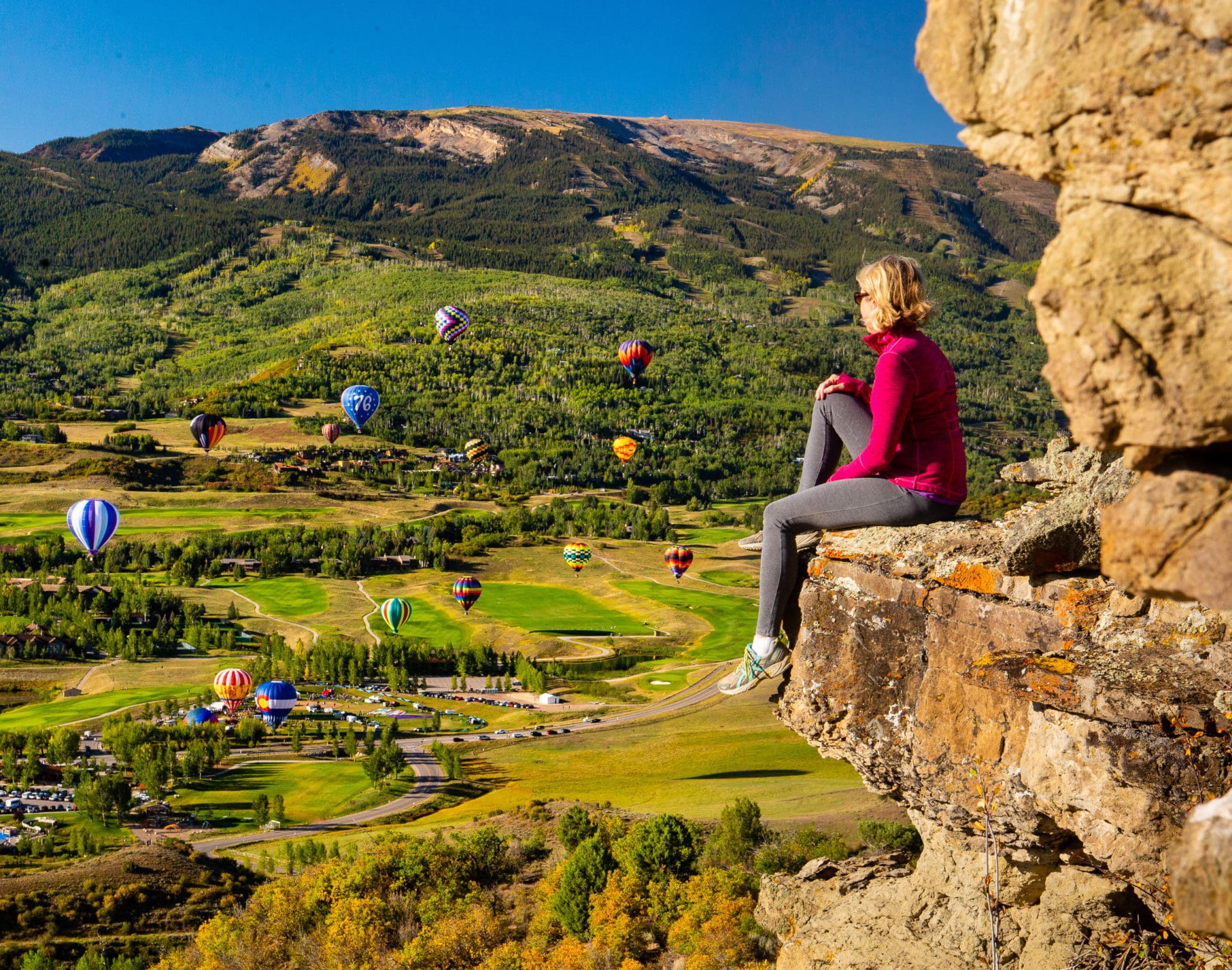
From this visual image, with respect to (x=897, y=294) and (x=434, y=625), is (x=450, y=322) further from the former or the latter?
(x=897, y=294)

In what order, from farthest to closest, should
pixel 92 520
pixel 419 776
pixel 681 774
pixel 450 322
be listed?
pixel 450 322 < pixel 92 520 < pixel 419 776 < pixel 681 774

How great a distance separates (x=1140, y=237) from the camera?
13.4 ft

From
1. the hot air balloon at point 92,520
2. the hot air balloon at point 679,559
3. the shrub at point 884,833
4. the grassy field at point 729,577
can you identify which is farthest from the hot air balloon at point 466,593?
the shrub at point 884,833

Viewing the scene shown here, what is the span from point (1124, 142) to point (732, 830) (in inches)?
1448

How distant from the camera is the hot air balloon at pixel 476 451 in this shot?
184 metres

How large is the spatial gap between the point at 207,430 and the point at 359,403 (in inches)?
1207

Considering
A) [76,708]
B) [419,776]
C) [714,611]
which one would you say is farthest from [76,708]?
[714,611]

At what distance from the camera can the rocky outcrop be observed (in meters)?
3.93

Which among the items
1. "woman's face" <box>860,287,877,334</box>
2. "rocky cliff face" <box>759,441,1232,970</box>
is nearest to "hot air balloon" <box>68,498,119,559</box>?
"rocky cliff face" <box>759,441,1232,970</box>

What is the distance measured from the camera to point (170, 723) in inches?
2744

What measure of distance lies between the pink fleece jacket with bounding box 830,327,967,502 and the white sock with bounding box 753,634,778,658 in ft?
5.38

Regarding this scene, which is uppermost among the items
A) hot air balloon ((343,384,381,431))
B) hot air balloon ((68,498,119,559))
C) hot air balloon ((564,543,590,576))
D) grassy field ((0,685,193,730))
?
hot air balloon ((343,384,381,431))

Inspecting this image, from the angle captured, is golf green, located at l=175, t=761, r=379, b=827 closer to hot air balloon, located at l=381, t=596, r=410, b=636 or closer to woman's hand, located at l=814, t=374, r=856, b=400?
hot air balloon, located at l=381, t=596, r=410, b=636

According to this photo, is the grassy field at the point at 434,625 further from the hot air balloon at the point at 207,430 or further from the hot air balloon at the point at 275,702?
the hot air balloon at the point at 207,430
